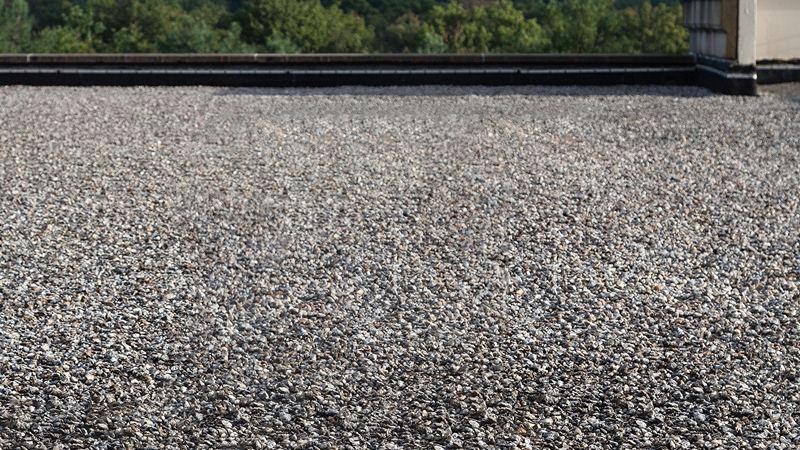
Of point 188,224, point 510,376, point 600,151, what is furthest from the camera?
point 600,151

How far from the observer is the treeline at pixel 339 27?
32.6 metres

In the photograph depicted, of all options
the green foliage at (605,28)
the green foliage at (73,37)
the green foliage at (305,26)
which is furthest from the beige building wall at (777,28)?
the green foliage at (305,26)

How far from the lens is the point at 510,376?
516cm

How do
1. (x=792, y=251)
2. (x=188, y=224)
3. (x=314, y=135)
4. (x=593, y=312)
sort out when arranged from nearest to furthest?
(x=593, y=312) < (x=792, y=251) < (x=188, y=224) < (x=314, y=135)

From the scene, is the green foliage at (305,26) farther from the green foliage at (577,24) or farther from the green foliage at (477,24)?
the green foliage at (577,24)

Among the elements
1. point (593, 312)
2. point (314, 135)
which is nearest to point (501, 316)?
point (593, 312)

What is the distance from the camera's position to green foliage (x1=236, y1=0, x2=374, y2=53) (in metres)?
50.7

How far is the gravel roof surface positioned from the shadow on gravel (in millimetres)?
2223

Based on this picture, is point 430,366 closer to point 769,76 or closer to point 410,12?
point 769,76

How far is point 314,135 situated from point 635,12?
48828mm

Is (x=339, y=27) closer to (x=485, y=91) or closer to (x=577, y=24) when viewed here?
(x=577, y=24)

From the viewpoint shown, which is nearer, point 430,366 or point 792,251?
point 430,366

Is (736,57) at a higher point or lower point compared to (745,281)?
higher

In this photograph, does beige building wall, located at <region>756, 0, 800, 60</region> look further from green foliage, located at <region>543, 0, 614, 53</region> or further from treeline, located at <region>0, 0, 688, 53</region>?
treeline, located at <region>0, 0, 688, 53</region>
